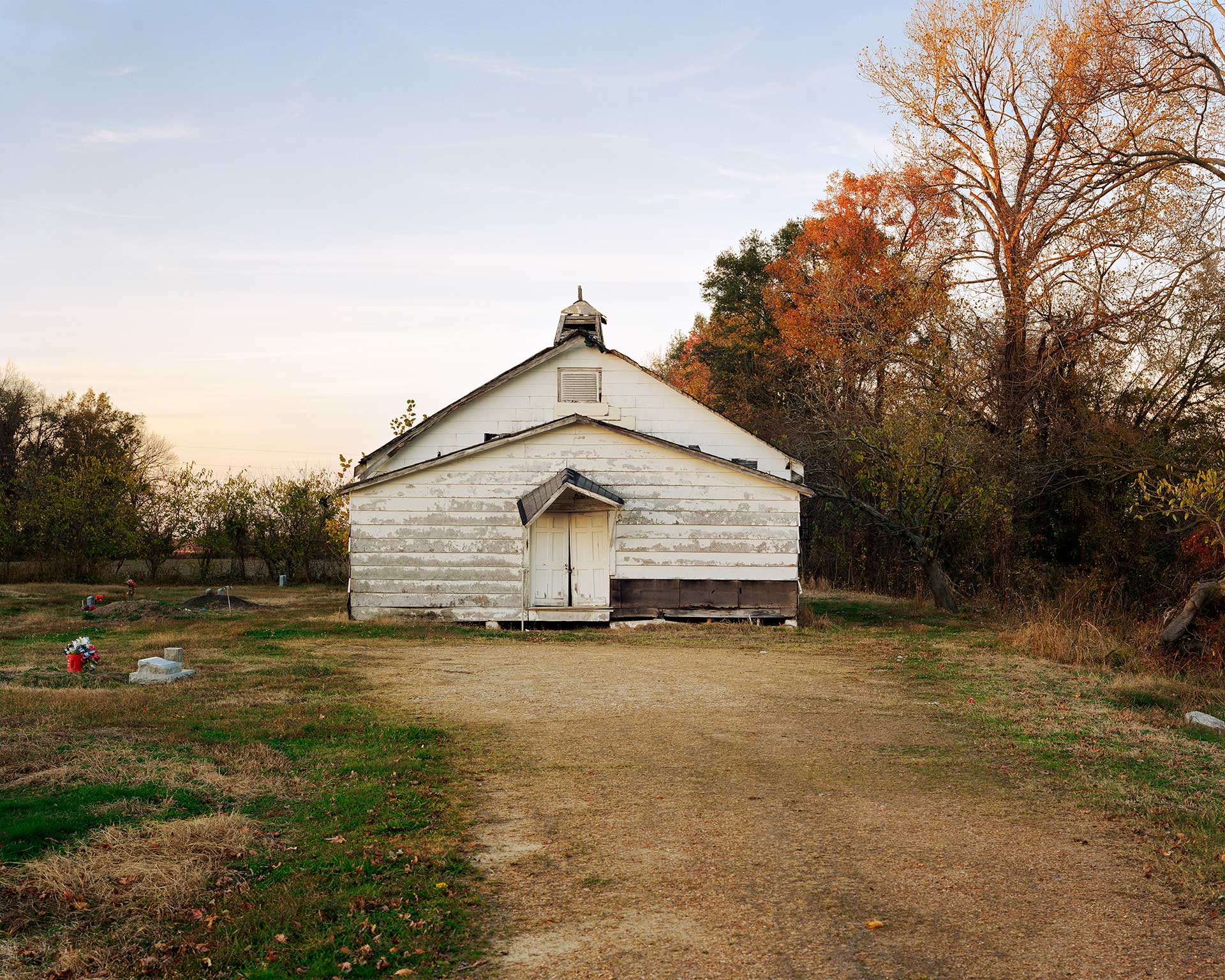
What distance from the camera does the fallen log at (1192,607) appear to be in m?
14.1

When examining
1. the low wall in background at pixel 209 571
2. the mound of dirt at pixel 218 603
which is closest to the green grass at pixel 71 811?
the mound of dirt at pixel 218 603

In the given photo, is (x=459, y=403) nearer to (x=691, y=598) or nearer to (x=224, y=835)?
(x=691, y=598)

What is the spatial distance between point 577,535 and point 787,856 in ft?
44.3

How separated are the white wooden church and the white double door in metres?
0.03

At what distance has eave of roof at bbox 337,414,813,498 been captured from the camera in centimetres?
1903

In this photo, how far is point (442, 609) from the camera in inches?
754

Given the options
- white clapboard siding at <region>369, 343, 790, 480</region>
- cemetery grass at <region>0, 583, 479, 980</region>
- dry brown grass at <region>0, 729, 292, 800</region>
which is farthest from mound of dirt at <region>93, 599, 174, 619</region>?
dry brown grass at <region>0, 729, 292, 800</region>

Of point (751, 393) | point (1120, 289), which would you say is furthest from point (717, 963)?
point (751, 393)

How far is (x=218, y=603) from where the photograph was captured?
76.8ft

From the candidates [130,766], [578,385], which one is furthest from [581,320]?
[130,766]

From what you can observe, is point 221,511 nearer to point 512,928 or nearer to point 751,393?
point 751,393

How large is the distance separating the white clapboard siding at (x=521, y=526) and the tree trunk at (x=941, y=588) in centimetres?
512

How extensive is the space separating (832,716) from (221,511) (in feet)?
86.0

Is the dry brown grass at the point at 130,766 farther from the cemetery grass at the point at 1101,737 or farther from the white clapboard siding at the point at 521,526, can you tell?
the white clapboard siding at the point at 521,526
